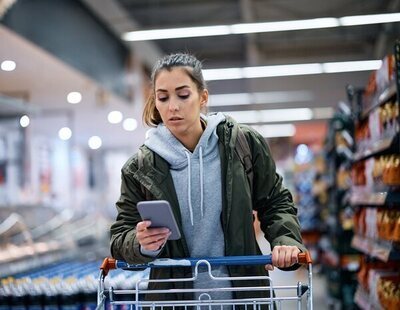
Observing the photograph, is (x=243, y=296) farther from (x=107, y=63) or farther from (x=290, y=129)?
(x=290, y=129)

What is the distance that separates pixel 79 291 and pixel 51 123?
27.6 feet

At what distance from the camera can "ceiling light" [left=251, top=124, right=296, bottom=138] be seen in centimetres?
2421

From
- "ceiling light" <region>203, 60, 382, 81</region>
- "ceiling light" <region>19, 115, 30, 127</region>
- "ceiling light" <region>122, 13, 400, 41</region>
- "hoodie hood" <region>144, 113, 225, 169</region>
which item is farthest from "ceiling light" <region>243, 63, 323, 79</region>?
"hoodie hood" <region>144, 113, 225, 169</region>

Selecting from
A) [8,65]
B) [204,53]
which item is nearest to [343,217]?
[8,65]

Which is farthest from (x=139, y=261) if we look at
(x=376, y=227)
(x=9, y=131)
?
(x=9, y=131)

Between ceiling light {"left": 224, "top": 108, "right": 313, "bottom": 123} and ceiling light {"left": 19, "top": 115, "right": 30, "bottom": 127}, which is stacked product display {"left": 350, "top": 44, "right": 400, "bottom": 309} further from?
ceiling light {"left": 224, "top": 108, "right": 313, "bottom": 123}

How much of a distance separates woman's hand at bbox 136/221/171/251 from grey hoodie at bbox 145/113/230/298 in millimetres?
321

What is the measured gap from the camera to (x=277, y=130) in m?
25.4

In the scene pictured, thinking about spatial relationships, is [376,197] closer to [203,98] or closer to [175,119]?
[203,98]

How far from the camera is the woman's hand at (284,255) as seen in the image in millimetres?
2180

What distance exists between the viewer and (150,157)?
243 cm

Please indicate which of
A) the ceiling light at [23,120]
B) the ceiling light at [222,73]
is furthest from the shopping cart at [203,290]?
the ceiling light at [222,73]

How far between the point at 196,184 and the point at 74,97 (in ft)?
29.7

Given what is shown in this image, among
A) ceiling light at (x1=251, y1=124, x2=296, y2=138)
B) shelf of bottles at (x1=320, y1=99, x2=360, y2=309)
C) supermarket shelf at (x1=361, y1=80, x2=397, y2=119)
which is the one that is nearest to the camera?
supermarket shelf at (x1=361, y1=80, x2=397, y2=119)
